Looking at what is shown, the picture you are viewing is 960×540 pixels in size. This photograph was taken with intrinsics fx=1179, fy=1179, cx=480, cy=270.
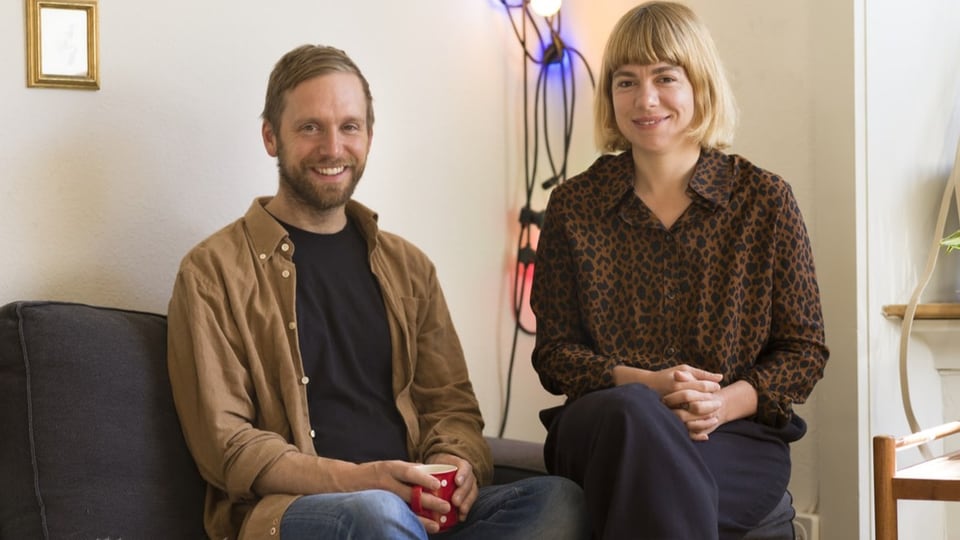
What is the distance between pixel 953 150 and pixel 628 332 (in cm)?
95

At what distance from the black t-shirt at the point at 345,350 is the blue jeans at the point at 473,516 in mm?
224

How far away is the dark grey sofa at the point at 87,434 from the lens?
1789mm

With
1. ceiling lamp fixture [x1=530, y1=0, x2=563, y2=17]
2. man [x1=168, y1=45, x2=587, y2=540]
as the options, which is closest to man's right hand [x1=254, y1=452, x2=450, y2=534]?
man [x1=168, y1=45, x2=587, y2=540]

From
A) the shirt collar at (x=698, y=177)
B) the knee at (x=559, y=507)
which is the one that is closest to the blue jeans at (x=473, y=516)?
the knee at (x=559, y=507)

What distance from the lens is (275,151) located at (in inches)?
86.4

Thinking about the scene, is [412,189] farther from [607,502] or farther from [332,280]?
[607,502]

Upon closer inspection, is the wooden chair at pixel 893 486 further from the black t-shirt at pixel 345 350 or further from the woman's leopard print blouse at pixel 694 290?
the black t-shirt at pixel 345 350

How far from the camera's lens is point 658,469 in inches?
68.3

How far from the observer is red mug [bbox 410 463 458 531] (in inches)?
71.1

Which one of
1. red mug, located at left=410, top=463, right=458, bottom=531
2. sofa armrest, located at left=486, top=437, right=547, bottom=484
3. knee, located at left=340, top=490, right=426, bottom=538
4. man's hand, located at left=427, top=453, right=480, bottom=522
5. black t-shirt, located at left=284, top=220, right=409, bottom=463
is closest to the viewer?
knee, located at left=340, top=490, right=426, bottom=538

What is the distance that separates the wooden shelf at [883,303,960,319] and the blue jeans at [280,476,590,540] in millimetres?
927

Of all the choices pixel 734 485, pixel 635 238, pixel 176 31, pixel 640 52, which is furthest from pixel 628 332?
pixel 176 31

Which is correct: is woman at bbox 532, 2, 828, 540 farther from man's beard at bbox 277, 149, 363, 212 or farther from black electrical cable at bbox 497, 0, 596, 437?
black electrical cable at bbox 497, 0, 596, 437

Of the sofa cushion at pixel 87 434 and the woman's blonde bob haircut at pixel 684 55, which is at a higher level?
the woman's blonde bob haircut at pixel 684 55
